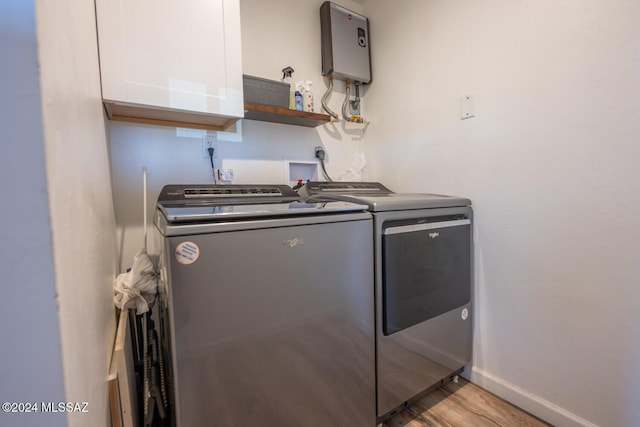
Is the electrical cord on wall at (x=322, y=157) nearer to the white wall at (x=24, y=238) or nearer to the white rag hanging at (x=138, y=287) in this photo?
the white rag hanging at (x=138, y=287)

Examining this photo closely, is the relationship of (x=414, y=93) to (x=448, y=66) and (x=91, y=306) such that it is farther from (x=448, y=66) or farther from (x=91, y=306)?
(x=91, y=306)

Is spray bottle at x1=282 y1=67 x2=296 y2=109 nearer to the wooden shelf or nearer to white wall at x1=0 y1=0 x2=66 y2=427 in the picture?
the wooden shelf

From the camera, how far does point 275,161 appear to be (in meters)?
1.75

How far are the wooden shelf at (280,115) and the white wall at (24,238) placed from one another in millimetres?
1151

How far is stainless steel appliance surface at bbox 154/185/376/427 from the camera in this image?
0.74 metres

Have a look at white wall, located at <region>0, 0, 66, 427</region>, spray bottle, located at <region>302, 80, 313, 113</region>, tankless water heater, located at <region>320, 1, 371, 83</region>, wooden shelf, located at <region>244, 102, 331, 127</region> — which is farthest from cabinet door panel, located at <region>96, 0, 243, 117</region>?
white wall, located at <region>0, 0, 66, 427</region>

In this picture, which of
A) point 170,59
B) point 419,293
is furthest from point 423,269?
point 170,59

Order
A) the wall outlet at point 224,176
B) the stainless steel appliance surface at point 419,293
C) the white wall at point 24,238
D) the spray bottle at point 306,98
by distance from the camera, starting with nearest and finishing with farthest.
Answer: the white wall at point 24,238 → the stainless steel appliance surface at point 419,293 → the wall outlet at point 224,176 → the spray bottle at point 306,98

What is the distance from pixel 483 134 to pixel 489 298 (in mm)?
832

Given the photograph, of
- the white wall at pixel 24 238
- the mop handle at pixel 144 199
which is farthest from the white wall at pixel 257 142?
the white wall at pixel 24 238

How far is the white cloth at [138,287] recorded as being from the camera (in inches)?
38.0

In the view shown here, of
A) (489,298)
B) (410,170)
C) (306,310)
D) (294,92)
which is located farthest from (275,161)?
(489,298)

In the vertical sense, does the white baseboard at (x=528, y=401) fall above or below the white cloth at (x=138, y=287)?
below

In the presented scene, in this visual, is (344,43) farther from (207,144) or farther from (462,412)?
(462,412)
